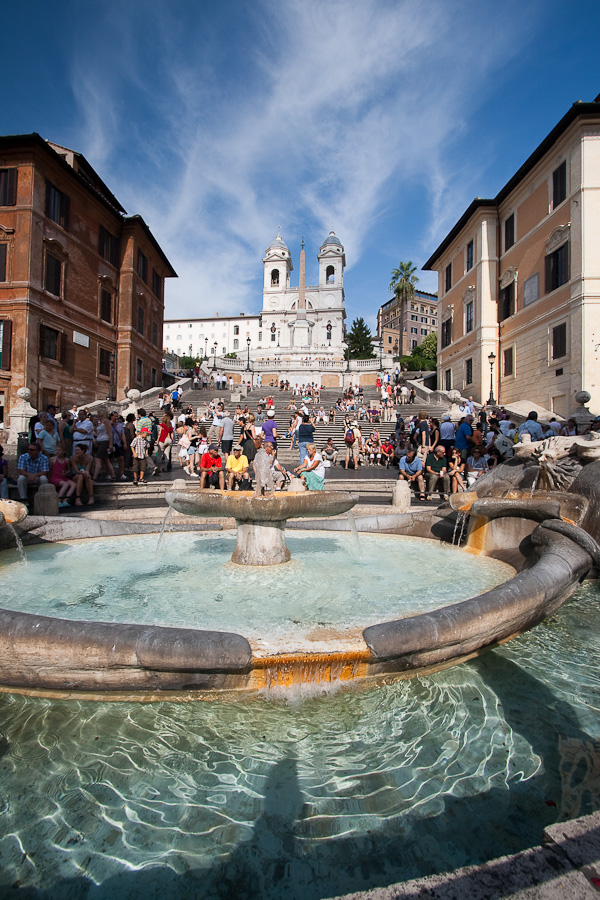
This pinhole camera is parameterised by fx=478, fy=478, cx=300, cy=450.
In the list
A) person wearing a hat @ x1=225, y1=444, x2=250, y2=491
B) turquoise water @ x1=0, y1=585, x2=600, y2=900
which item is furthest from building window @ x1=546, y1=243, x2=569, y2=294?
turquoise water @ x1=0, y1=585, x2=600, y2=900

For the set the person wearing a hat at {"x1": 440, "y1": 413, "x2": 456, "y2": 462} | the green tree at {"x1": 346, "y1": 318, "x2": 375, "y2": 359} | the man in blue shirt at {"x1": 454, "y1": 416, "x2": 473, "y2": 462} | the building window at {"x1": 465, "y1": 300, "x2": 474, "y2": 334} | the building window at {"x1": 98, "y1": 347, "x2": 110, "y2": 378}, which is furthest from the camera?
the green tree at {"x1": 346, "y1": 318, "x2": 375, "y2": 359}

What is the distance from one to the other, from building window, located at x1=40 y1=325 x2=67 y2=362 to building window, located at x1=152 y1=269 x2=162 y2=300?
13041 mm

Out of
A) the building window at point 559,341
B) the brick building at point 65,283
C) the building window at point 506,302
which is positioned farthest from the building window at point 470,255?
the brick building at point 65,283

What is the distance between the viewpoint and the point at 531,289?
23953mm

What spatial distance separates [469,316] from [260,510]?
28704mm

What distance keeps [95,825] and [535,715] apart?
2.31 metres

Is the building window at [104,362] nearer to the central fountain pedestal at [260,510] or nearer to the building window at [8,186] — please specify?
the building window at [8,186]

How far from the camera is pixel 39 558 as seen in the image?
5.42 meters

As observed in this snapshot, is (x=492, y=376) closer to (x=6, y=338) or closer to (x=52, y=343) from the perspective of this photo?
(x=52, y=343)

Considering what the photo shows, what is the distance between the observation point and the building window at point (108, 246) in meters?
29.0

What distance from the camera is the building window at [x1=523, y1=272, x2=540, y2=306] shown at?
23.4 metres

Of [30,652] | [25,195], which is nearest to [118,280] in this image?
[25,195]

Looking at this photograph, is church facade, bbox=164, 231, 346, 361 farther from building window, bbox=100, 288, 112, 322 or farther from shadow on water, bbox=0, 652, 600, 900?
shadow on water, bbox=0, 652, 600, 900

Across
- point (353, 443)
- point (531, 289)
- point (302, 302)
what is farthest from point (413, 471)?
point (302, 302)
